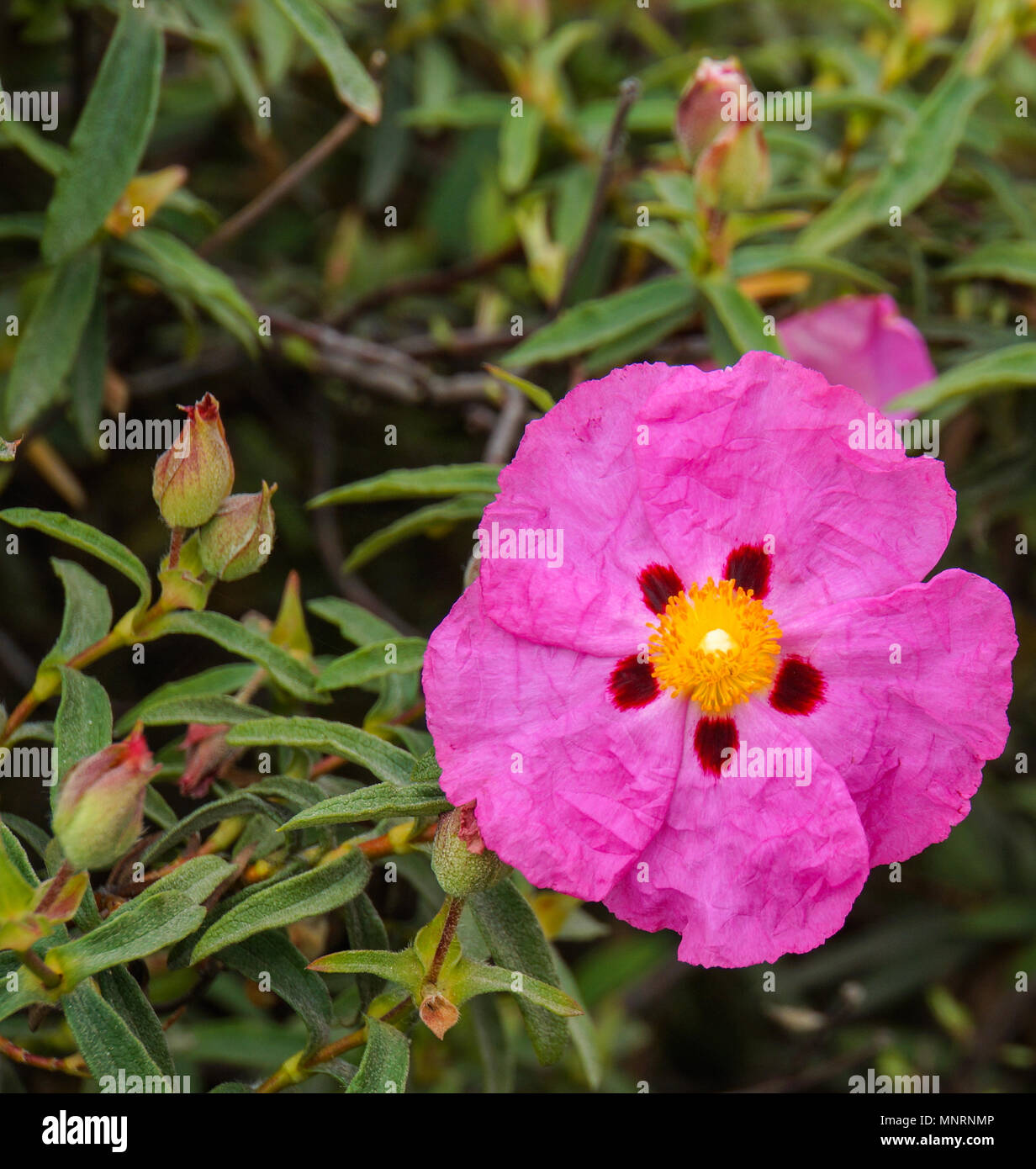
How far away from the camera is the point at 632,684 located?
1.29 metres

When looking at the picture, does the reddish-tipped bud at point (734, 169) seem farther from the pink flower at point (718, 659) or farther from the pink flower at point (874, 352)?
the pink flower at point (718, 659)

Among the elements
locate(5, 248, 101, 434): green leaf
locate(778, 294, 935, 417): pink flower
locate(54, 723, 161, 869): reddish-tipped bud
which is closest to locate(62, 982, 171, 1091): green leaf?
locate(54, 723, 161, 869): reddish-tipped bud

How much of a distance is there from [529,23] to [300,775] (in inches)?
60.5

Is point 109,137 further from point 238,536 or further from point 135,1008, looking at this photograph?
point 135,1008

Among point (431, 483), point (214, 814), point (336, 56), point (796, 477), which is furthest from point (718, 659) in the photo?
point (336, 56)

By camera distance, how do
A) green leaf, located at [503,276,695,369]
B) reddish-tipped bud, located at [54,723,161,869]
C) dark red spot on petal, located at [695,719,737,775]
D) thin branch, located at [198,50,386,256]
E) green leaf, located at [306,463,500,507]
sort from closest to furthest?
1. reddish-tipped bud, located at [54,723,161,869]
2. dark red spot on petal, located at [695,719,737,775]
3. green leaf, located at [306,463,500,507]
4. green leaf, located at [503,276,695,369]
5. thin branch, located at [198,50,386,256]

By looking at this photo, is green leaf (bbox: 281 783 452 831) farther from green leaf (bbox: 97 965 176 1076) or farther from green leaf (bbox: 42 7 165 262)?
green leaf (bbox: 42 7 165 262)

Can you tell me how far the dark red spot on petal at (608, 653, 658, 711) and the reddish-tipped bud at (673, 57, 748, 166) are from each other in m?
0.81

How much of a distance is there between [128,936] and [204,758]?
0.31m

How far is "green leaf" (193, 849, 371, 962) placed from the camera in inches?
46.2

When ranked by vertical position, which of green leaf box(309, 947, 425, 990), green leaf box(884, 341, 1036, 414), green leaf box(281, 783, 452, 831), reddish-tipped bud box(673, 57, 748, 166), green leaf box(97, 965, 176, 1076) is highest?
reddish-tipped bud box(673, 57, 748, 166)

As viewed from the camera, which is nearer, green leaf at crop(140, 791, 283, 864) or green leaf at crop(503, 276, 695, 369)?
green leaf at crop(140, 791, 283, 864)

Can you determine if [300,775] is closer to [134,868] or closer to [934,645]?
[134,868]

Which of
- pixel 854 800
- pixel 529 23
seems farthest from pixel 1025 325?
pixel 854 800
